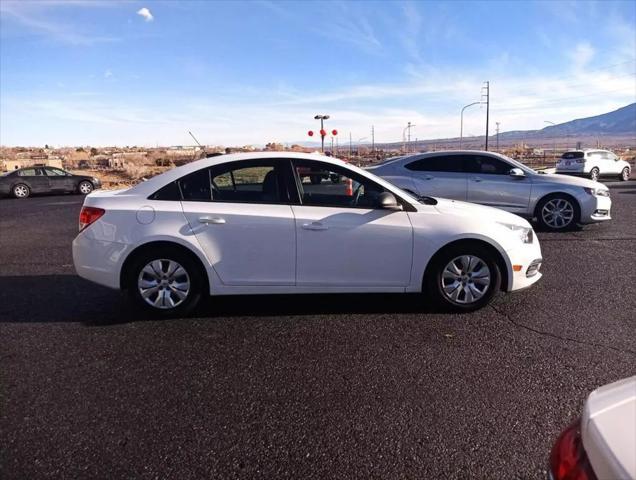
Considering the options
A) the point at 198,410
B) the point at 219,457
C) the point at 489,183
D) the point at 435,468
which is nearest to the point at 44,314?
the point at 198,410

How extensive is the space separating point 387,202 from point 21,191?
20867 mm

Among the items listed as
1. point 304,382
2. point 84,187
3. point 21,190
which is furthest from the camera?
point 84,187

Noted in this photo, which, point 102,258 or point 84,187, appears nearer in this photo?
point 102,258

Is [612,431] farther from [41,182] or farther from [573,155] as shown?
[573,155]

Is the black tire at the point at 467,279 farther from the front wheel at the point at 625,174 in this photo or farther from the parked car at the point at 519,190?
the front wheel at the point at 625,174

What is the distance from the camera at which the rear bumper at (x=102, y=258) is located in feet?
15.1

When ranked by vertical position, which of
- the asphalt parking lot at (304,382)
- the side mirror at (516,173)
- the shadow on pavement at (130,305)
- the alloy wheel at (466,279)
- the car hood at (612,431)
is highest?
the side mirror at (516,173)

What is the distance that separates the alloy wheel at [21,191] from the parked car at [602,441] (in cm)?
2350

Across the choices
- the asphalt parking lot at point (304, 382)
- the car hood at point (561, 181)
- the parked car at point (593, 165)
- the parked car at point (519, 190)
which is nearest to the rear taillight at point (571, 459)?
the asphalt parking lot at point (304, 382)

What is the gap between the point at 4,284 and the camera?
612cm

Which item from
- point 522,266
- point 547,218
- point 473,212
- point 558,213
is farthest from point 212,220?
point 558,213

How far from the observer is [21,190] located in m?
20.6

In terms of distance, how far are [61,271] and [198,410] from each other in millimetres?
4704

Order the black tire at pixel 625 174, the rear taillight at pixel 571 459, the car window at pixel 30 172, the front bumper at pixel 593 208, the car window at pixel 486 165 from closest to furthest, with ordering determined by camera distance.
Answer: the rear taillight at pixel 571 459
the front bumper at pixel 593 208
the car window at pixel 486 165
the car window at pixel 30 172
the black tire at pixel 625 174
